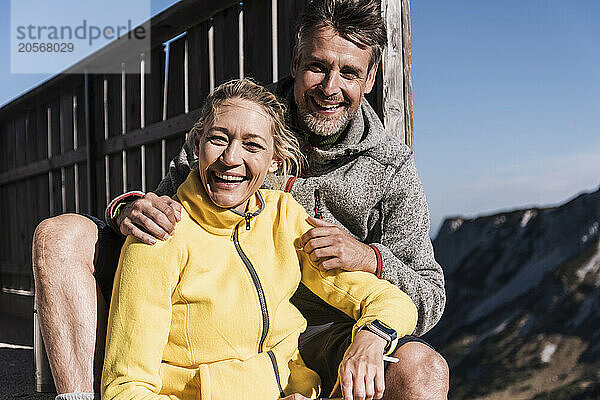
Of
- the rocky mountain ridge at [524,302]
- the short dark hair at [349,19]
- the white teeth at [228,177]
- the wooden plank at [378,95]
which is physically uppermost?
the short dark hair at [349,19]

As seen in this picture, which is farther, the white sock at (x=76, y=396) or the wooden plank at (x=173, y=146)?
the wooden plank at (x=173, y=146)

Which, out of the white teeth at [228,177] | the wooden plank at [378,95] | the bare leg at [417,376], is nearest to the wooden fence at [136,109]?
the wooden plank at [378,95]

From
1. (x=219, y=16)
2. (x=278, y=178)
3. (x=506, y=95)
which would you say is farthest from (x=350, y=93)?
(x=506, y=95)

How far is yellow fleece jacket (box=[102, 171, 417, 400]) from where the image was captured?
1.70m

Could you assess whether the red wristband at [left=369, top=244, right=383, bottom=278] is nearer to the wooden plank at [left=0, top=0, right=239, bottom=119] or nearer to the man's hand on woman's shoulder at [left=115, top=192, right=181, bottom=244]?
the man's hand on woman's shoulder at [left=115, top=192, right=181, bottom=244]

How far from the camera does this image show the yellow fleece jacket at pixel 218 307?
1.70 m

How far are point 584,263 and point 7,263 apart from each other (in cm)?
1856

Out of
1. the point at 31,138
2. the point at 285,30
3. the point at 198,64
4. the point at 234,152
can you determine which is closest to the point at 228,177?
the point at 234,152

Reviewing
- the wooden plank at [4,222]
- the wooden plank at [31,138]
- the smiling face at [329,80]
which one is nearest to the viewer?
the smiling face at [329,80]

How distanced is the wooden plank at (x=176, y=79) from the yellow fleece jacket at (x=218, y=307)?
231 centimetres

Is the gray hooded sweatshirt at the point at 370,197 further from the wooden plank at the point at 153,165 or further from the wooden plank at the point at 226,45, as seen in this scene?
the wooden plank at the point at 153,165

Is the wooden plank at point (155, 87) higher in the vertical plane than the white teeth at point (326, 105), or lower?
higher

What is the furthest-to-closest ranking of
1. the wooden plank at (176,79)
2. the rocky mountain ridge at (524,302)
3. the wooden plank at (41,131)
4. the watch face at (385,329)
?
1. the rocky mountain ridge at (524,302)
2. the wooden plank at (41,131)
3. the wooden plank at (176,79)
4. the watch face at (385,329)

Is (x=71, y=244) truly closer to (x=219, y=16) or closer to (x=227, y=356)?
(x=227, y=356)
